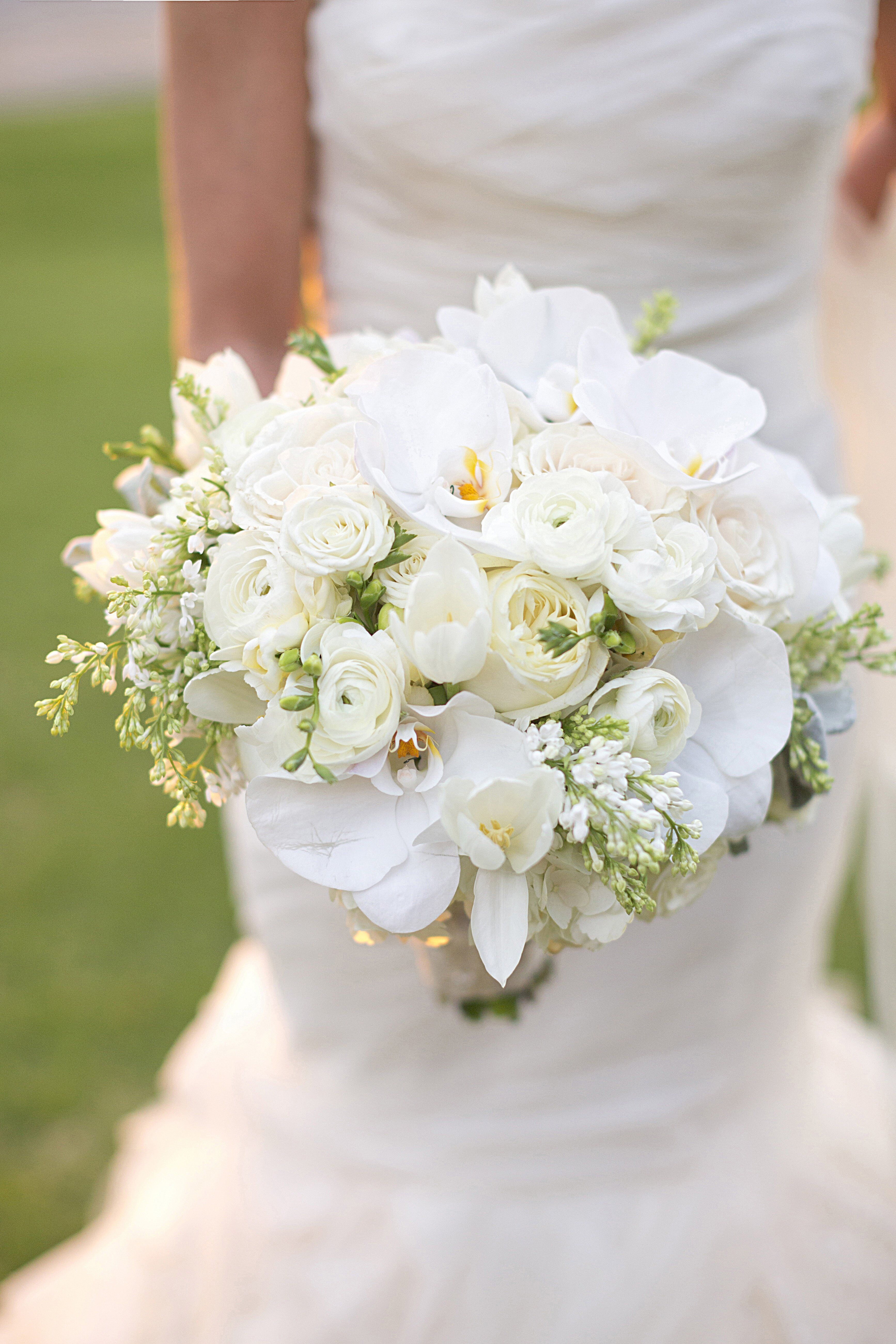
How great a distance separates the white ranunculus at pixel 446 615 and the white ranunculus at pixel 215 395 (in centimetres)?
34

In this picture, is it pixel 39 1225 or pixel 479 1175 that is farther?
pixel 39 1225

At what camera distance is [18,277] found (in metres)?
10.6

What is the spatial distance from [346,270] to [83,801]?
2.82m

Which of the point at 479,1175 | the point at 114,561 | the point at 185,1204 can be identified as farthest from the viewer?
the point at 185,1204

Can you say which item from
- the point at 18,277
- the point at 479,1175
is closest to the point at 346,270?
the point at 479,1175

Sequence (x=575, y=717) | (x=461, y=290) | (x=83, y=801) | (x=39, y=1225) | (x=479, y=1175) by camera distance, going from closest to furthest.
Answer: (x=575, y=717), (x=461, y=290), (x=479, y=1175), (x=39, y=1225), (x=83, y=801)

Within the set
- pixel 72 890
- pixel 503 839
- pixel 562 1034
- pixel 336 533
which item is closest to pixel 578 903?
pixel 503 839

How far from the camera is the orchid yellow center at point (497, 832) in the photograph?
2.67 ft

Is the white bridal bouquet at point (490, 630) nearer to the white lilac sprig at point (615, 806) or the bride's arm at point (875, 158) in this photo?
the white lilac sprig at point (615, 806)

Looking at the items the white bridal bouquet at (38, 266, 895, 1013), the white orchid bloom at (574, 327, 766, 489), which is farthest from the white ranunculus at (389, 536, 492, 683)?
the white orchid bloom at (574, 327, 766, 489)

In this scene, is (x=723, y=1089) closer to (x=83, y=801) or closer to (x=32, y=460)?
(x=83, y=801)

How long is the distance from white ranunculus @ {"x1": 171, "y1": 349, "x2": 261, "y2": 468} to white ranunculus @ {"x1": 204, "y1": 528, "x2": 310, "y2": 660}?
21 centimetres

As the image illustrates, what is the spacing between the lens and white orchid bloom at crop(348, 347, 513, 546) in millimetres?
891

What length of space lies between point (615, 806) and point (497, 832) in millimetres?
90
